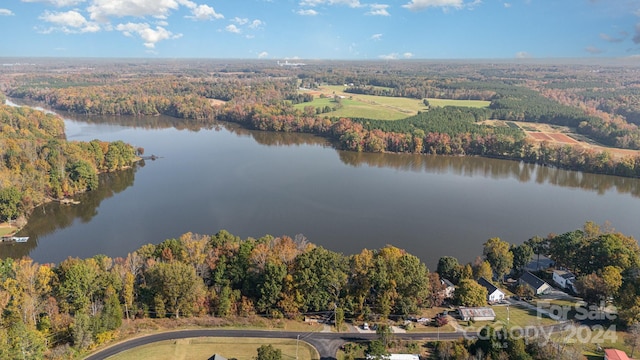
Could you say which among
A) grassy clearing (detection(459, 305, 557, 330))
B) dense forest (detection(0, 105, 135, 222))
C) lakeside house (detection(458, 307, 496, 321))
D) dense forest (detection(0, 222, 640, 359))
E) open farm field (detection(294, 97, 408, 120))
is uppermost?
open farm field (detection(294, 97, 408, 120))

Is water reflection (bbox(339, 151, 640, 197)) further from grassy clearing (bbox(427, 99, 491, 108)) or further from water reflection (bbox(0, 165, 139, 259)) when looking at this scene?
grassy clearing (bbox(427, 99, 491, 108))

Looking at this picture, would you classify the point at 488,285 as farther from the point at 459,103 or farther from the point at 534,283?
the point at 459,103

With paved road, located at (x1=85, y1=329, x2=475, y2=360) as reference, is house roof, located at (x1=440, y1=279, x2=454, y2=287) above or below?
above

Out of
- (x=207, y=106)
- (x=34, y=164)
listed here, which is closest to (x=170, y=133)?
(x=207, y=106)

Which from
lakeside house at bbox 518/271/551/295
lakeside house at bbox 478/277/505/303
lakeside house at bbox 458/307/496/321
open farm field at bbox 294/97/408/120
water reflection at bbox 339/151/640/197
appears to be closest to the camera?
lakeside house at bbox 458/307/496/321

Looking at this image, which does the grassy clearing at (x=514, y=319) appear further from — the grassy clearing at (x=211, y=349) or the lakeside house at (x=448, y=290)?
the grassy clearing at (x=211, y=349)

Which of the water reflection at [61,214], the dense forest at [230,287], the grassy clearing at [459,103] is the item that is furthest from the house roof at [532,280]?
the grassy clearing at [459,103]

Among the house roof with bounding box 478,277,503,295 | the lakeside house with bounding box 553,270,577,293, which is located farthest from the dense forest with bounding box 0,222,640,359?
the lakeside house with bounding box 553,270,577,293
